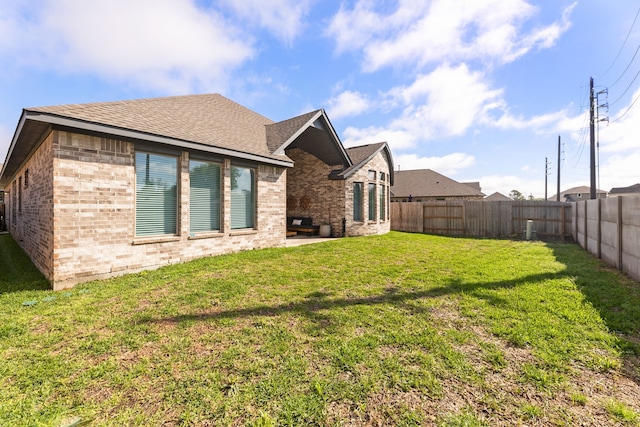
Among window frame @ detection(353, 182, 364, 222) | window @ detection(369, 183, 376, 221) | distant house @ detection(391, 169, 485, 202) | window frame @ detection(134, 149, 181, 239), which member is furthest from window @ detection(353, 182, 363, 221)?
distant house @ detection(391, 169, 485, 202)

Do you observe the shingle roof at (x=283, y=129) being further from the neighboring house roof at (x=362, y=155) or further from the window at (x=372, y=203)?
the window at (x=372, y=203)

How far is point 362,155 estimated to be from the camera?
15.2 metres

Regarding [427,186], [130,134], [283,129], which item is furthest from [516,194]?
[130,134]

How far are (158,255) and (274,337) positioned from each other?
193 inches

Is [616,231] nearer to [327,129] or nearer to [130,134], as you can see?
[327,129]

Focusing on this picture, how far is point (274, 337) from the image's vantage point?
10.9 feet

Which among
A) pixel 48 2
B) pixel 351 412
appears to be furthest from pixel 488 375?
pixel 48 2

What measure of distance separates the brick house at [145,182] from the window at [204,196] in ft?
0.10

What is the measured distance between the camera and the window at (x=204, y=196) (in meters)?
7.39

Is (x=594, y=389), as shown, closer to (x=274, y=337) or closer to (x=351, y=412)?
(x=351, y=412)

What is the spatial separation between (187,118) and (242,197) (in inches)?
122

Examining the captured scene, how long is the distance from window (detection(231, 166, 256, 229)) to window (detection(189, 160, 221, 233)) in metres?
0.57

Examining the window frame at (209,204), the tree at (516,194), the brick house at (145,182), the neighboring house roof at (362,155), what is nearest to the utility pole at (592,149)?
the neighboring house roof at (362,155)

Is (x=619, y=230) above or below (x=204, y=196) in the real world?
below
